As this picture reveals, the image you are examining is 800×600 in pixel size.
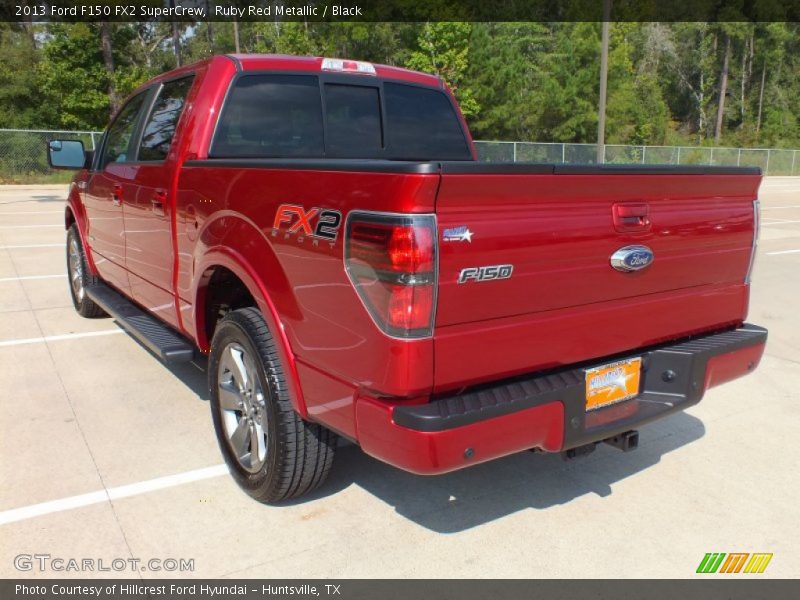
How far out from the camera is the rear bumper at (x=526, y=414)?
2318mm

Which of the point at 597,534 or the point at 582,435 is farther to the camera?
the point at 597,534

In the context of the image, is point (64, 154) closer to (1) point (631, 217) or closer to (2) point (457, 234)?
(2) point (457, 234)

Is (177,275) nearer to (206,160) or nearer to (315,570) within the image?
(206,160)

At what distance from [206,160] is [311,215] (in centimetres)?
129

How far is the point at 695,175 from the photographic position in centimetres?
295

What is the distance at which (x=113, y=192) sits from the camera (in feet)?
15.9

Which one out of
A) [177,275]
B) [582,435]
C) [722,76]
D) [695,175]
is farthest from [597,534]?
[722,76]

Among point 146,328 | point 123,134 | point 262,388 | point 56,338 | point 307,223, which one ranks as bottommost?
point 56,338

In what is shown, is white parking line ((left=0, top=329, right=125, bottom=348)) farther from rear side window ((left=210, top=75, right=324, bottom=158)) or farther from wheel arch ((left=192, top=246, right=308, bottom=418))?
rear side window ((left=210, top=75, right=324, bottom=158))

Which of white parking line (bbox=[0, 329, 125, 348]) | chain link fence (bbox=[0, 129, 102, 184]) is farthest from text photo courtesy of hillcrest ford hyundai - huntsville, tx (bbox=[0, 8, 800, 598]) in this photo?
chain link fence (bbox=[0, 129, 102, 184])

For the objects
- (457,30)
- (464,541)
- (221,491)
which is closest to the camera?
(464,541)

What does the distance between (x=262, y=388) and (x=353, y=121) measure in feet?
6.61

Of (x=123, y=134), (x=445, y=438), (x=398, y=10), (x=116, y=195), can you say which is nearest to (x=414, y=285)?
(x=445, y=438)

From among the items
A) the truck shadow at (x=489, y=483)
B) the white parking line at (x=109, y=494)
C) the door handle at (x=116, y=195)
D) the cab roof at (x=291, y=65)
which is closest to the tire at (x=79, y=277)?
the door handle at (x=116, y=195)
